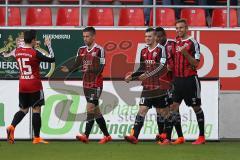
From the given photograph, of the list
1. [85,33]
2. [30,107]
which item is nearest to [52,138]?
[30,107]

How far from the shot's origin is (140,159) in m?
10.8

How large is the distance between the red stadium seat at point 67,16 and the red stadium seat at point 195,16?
242 cm

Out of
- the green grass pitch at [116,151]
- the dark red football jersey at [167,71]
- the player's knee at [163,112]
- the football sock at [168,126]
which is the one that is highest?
the dark red football jersey at [167,71]

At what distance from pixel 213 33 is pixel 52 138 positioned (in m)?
4.08

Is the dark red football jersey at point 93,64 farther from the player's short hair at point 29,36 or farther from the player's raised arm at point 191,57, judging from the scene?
the player's raised arm at point 191,57

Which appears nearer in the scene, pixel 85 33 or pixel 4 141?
pixel 85 33

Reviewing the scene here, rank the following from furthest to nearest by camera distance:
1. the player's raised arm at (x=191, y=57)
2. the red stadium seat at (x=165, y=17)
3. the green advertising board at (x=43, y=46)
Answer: the red stadium seat at (x=165, y=17)
the green advertising board at (x=43, y=46)
the player's raised arm at (x=191, y=57)

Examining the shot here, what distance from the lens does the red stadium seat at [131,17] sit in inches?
699

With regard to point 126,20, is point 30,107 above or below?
below

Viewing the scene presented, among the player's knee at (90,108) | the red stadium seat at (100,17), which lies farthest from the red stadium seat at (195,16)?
the player's knee at (90,108)

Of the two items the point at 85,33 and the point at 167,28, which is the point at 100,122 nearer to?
the point at 85,33

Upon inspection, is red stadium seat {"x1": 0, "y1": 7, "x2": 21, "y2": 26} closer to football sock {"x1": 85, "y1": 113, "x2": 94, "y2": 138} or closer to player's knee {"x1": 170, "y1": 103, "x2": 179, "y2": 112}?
football sock {"x1": 85, "y1": 113, "x2": 94, "y2": 138}

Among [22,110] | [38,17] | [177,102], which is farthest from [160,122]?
[38,17]

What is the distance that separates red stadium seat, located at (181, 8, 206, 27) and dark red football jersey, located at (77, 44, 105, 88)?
4.37m
